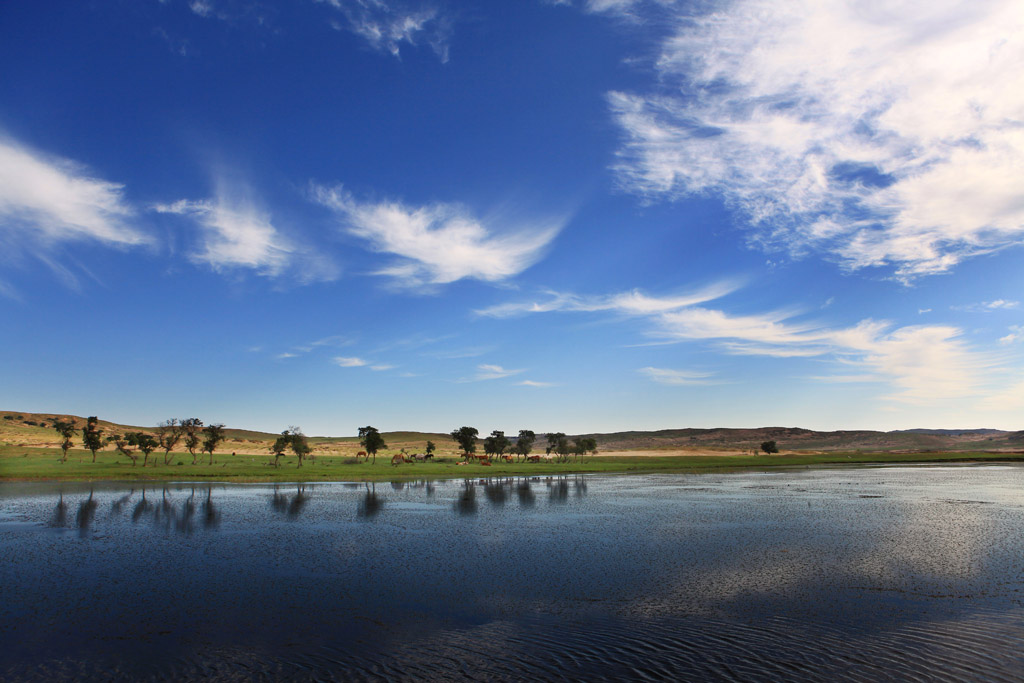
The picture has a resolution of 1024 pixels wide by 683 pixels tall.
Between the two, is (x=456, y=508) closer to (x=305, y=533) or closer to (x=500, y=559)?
(x=305, y=533)

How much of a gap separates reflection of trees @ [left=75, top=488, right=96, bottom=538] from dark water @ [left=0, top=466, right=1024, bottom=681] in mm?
517

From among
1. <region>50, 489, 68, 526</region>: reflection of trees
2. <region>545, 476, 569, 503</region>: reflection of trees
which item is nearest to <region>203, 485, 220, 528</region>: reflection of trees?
<region>50, 489, 68, 526</region>: reflection of trees

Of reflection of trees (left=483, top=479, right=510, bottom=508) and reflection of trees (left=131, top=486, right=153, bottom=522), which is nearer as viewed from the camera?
reflection of trees (left=131, top=486, right=153, bottom=522)

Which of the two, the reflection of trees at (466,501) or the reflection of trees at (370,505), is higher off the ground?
the reflection of trees at (370,505)

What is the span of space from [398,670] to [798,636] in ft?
43.2

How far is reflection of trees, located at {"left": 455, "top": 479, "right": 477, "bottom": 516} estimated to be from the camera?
5141cm

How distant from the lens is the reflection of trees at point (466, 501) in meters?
51.4

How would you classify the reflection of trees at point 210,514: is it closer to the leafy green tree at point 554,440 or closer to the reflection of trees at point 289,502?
the reflection of trees at point 289,502

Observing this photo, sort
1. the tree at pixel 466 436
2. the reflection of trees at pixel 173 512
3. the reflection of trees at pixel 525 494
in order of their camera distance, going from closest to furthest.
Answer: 1. the reflection of trees at pixel 173 512
2. the reflection of trees at pixel 525 494
3. the tree at pixel 466 436

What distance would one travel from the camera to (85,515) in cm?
4431

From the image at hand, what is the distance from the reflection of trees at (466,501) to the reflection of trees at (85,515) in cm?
2750

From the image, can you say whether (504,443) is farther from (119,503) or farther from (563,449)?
(119,503)

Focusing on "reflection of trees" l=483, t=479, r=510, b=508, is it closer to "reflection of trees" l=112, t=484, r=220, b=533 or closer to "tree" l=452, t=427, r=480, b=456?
"reflection of trees" l=112, t=484, r=220, b=533

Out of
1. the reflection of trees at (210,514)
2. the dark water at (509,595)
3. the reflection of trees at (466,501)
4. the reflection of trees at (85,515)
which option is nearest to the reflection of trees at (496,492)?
the reflection of trees at (466,501)
